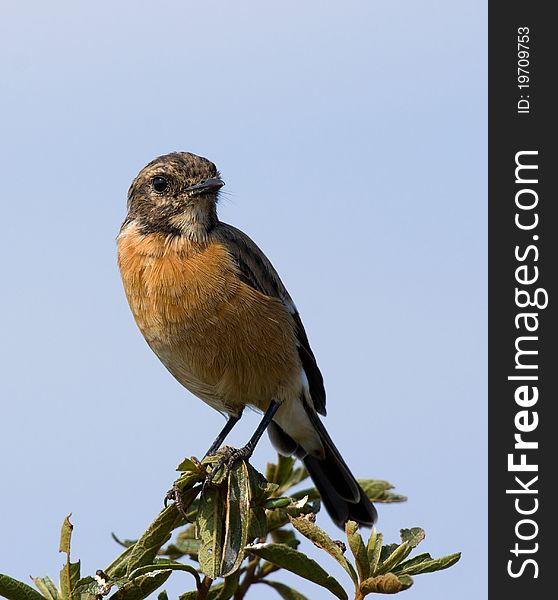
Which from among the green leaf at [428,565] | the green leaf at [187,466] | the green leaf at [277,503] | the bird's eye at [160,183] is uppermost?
the bird's eye at [160,183]

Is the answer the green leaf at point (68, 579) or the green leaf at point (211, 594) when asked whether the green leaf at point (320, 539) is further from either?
the green leaf at point (68, 579)

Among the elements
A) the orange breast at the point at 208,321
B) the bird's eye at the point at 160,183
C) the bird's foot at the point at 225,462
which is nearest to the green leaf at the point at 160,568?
the bird's foot at the point at 225,462

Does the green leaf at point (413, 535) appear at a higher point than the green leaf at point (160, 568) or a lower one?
higher

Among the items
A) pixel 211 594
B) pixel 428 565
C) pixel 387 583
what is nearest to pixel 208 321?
pixel 211 594

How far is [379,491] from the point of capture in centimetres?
473

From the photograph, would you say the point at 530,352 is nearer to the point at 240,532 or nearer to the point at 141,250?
the point at 141,250

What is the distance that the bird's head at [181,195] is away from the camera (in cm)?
663

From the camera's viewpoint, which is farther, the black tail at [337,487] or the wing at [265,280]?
the black tail at [337,487]

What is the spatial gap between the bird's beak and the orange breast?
1.09ft

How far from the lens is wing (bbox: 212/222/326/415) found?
6676 millimetres

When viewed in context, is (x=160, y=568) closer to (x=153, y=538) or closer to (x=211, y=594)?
(x=153, y=538)

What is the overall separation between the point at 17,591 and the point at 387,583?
4.07 feet

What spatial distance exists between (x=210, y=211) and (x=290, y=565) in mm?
3694

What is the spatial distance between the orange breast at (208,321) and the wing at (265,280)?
102 millimetres
